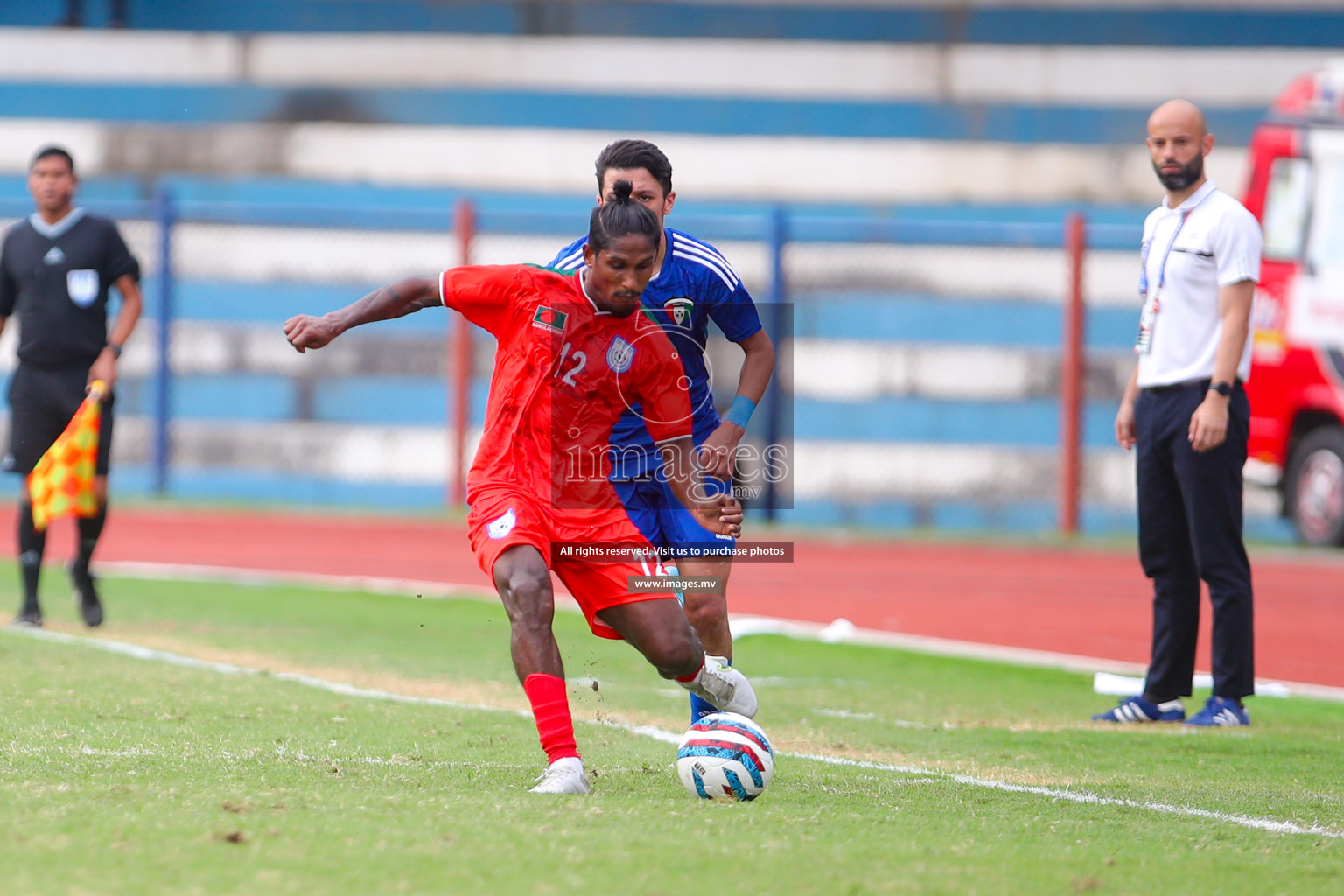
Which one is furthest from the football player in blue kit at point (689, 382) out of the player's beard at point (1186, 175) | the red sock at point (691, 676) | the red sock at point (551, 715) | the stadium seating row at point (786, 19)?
the stadium seating row at point (786, 19)

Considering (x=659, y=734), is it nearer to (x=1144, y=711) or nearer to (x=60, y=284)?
(x=1144, y=711)

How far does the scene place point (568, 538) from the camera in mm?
5418

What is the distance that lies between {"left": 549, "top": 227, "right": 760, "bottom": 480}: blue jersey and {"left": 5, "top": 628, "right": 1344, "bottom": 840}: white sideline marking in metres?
1.21

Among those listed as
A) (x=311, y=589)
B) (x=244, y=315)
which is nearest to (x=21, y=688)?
(x=311, y=589)

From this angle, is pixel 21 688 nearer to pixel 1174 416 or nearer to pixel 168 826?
pixel 168 826

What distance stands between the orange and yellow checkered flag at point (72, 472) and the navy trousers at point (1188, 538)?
5.33m

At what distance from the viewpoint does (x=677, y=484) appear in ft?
20.5

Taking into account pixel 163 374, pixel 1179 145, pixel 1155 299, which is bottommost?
pixel 163 374

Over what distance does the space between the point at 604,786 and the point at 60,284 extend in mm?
5427

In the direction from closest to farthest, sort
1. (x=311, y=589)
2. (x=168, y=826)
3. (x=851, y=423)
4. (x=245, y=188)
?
(x=168, y=826)
(x=311, y=589)
(x=851, y=423)
(x=245, y=188)

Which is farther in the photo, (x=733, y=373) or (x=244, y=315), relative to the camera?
(x=244, y=315)

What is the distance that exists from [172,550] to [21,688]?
23.9 ft

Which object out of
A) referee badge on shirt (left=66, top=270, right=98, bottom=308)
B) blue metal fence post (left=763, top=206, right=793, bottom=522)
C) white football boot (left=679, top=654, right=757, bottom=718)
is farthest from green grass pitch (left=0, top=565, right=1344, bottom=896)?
blue metal fence post (left=763, top=206, right=793, bottom=522)

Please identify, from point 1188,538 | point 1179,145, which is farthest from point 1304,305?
point 1179,145
